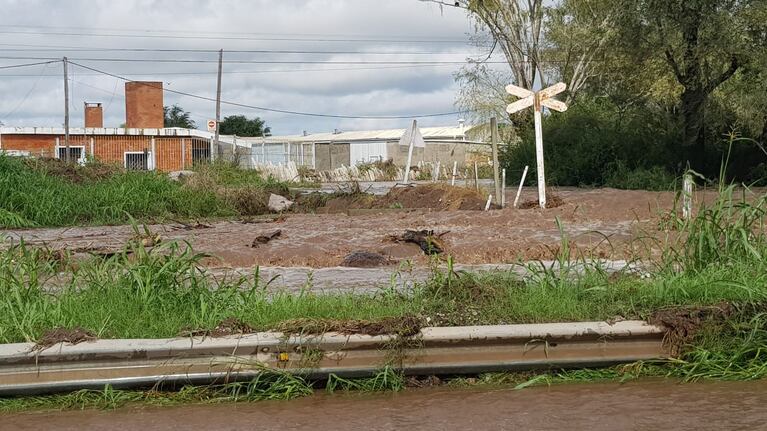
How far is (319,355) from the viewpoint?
19.2 ft

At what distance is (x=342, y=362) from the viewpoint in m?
5.90

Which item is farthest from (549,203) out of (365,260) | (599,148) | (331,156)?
(331,156)

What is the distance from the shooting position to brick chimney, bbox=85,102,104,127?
62969mm

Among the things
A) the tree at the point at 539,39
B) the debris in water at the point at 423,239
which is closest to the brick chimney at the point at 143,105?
the tree at the point at 539,39

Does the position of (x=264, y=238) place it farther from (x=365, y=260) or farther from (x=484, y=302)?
(x=484, y=302)

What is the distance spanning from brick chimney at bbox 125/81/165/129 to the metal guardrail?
56580 millimetres

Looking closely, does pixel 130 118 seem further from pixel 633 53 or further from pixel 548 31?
pixel 633 53

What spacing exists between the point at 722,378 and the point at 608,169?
2649cm

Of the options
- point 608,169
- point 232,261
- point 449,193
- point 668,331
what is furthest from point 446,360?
point 608,169

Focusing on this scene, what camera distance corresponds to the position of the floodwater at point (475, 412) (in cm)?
511

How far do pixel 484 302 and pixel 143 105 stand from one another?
57.4 metres

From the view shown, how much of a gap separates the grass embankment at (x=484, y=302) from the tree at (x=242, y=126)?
312 feet

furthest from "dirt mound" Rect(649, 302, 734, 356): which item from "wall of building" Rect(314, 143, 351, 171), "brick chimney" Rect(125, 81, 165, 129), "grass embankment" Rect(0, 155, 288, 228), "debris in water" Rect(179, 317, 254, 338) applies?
"wall of building" Rect(314, 143, 351, 171)

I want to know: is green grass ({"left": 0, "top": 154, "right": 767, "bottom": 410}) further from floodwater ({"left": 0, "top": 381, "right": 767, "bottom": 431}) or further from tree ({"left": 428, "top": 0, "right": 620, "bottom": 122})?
tree ({"left": 428, "top": 0, "right": 620, "bottom": 122})
